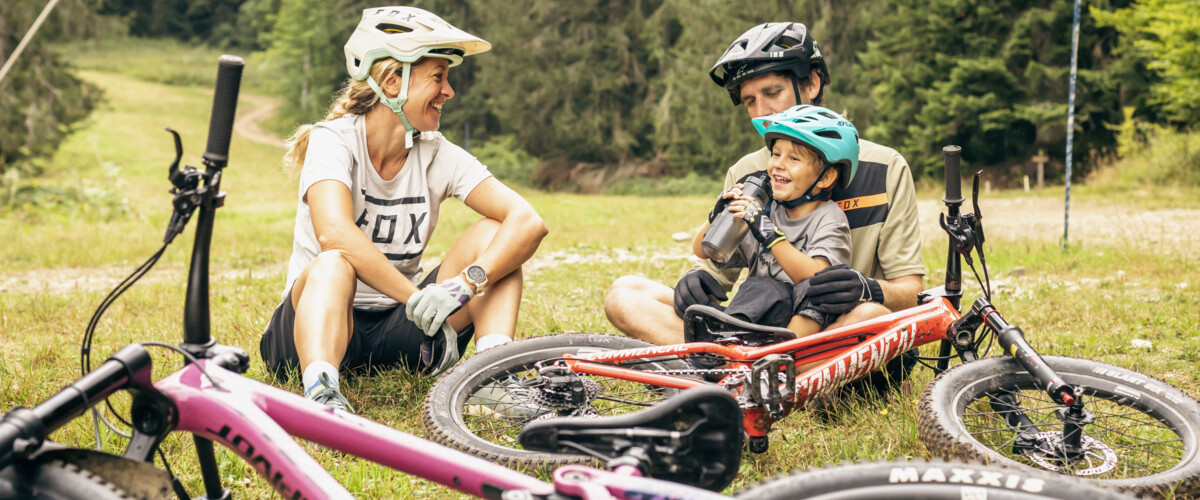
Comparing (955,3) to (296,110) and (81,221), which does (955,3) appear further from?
(296,110)

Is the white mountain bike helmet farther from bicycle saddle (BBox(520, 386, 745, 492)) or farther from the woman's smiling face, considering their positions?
bicycle saddle (BBox(520, 386, 745, 492))

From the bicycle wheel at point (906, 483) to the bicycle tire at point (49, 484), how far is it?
1.12 metres

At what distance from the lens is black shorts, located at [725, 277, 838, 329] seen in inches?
132

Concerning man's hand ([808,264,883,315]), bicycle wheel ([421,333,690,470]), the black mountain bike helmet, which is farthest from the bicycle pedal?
the black mountain bike helmet

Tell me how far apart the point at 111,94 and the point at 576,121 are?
27287 millimetres

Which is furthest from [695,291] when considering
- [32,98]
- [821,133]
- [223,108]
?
[32,98]

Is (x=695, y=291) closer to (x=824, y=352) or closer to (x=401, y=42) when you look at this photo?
(x=824, y=352)

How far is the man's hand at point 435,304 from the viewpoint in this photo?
346 centimetres

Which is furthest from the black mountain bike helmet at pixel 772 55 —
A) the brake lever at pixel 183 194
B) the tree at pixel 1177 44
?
the tree at pixel 1177 44

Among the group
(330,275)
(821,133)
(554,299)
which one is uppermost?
(821,133)

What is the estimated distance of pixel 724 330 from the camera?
3258 mm

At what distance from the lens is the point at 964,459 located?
260 centimetres

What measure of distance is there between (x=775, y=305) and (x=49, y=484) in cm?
251

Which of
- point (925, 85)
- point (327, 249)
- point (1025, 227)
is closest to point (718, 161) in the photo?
point (925, 85)
